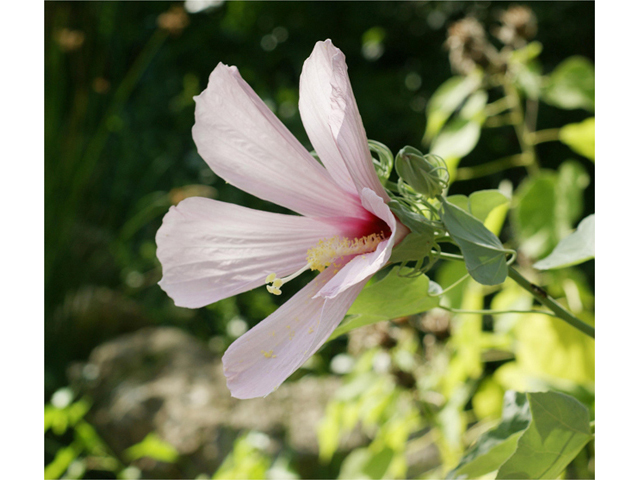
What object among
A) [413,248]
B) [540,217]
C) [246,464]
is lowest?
[246,464]

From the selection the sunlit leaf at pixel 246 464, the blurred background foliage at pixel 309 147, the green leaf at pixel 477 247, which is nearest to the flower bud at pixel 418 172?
the green leaf at pixel 477 247

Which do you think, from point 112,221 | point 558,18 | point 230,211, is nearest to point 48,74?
point 112,221

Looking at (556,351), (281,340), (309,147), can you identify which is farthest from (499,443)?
(309,147)

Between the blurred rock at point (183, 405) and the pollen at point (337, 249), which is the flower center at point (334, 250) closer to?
the pollen at point (337, 249)

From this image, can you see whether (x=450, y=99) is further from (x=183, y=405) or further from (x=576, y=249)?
(x=183, y=405)

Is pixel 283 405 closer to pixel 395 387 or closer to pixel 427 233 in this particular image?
pixel 395 387
